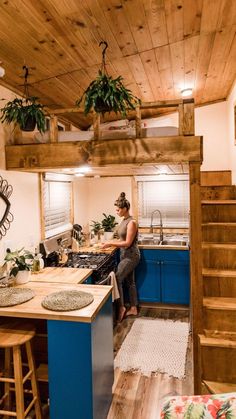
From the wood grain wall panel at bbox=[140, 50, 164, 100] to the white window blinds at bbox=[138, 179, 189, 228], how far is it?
1.54 m

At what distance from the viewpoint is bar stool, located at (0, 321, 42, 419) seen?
1.99m

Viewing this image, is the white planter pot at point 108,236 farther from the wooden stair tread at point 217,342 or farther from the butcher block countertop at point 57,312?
the wooden stair tread at point 217,342

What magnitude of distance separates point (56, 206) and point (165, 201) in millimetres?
1880

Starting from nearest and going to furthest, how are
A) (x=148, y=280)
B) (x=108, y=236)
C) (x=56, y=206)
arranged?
(x=56, y=206)
(x=148, y=280)
(x=108, y=236)

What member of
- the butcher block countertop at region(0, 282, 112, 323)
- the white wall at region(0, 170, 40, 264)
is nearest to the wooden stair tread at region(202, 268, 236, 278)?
the butcher block countertop at region(0, 282, 112, 323)

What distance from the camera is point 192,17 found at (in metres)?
2.28

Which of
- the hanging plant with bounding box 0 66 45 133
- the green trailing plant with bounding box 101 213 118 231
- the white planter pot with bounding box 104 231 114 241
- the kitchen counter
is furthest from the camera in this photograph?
the green trailing plant with bounding box 101 213 118 231

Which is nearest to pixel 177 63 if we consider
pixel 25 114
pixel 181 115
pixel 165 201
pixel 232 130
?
pixel 181 115

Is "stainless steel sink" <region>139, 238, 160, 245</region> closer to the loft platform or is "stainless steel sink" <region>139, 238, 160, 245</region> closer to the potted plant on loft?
the potted plant on loft

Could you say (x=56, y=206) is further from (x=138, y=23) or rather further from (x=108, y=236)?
(x=138, y=23)

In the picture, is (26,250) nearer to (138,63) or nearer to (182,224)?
(138,63)

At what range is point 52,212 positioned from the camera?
4.10 meters

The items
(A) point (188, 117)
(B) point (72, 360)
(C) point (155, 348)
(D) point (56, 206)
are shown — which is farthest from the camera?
(D) point (56, 206)

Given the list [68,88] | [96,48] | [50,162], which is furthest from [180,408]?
[68,88]
